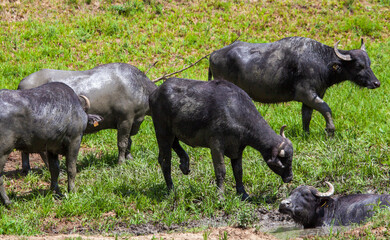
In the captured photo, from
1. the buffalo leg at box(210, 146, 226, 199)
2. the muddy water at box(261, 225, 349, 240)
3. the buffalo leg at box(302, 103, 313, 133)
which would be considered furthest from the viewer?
the buffalo leg at box(302, 103, 313, 133)

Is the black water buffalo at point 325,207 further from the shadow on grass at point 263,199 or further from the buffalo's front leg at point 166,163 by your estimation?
the buffalo's front leg at point 166,163

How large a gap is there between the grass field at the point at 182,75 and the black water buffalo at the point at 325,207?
59cm

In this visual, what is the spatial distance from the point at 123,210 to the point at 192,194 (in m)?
1.07

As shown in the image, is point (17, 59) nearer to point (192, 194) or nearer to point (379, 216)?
point (192, 194)

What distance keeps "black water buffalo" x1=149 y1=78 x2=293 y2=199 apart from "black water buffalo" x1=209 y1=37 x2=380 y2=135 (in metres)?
2.65

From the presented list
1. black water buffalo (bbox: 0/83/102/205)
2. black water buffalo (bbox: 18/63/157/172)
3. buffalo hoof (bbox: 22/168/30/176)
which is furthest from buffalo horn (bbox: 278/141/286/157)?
buffalo hoof (bbox: 22/168/30/176)

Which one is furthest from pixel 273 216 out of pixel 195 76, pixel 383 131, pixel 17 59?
pixel 17 59

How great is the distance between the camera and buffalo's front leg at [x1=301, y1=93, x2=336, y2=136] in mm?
9953

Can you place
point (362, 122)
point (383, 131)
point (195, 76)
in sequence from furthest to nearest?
point (195, 76)
point (362, 122)
point (383, 131)

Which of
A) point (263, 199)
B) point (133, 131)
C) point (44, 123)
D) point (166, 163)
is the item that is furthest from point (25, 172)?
point (263, 199)

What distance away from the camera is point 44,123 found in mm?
7641

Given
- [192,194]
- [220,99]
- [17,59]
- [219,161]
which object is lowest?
[17,59]

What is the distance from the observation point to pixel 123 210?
302 inches

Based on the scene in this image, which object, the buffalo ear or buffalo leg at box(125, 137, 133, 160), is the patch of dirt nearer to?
the buffalo ear
